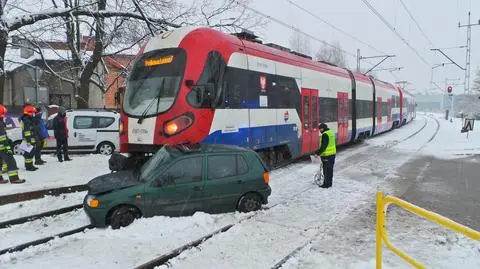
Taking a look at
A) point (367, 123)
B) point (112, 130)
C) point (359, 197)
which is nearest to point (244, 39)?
point (359, 197)

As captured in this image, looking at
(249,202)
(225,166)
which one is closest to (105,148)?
(225,166)

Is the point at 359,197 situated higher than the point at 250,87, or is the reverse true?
the point at 250,87

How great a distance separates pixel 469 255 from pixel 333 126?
11.4m

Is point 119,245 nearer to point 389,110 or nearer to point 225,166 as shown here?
point 225,166

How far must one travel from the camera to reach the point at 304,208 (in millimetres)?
8789

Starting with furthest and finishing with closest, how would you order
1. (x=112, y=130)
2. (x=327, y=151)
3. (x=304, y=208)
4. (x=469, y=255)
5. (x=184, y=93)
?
(x=112, y=130) → (x=327, y=151) → (x=184, y=93) → (x=304, y=208) → (x=469, y=255)

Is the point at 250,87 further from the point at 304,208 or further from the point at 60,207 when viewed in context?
the point at 60,207

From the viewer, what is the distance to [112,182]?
7730 millimetres

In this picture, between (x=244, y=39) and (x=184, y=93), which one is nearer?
(x=184, y=93)

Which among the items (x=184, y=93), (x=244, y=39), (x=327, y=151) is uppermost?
(x=244, y=39)

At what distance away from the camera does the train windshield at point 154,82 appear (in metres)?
9.84

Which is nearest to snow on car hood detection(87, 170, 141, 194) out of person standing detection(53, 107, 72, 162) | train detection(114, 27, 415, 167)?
train detection(114, 27, 415, 167)

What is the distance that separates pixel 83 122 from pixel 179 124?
327 inches

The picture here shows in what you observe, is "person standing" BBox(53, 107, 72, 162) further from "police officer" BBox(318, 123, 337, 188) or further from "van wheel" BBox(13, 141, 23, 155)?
"police officer" BBox(318, 123, 337, 188)
